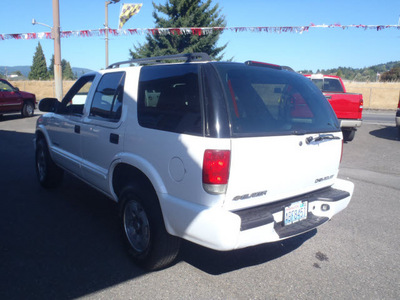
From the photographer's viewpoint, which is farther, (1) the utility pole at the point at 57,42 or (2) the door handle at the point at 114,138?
(1) the utility pole at the point at 57,42

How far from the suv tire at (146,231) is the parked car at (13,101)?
43.4 ft

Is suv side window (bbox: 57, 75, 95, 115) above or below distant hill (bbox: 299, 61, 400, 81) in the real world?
below

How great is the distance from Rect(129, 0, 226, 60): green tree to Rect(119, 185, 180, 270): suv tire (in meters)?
23.6

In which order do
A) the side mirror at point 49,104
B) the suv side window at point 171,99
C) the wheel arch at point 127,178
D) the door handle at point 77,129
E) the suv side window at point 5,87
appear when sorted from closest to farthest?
the suv side window at point 171,99 → the wheel arch at point 127,178 → the door handle at point 77,129 → the side mirror at point 49,104 → the suv side window at point 5,87

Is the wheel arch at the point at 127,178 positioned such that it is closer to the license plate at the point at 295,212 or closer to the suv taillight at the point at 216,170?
the suv taillight at the point at 216,170

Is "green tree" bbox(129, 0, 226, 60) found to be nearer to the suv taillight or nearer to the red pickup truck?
the red pickup truck

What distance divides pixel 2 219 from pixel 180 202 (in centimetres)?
278

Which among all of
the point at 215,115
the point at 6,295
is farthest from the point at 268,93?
the point at 6,295

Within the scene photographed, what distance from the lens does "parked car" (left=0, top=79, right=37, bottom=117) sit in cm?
1420

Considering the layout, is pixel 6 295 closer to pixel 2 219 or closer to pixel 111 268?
pixel 111 268

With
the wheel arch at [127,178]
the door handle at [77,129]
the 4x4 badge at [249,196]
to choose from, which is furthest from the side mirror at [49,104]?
the 4x4 badge at [249,196]

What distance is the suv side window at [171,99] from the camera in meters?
2.72

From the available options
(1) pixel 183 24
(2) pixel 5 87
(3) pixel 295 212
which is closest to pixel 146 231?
(3) pixel 295 212

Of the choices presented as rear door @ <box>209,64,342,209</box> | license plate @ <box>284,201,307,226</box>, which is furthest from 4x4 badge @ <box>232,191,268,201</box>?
license plate @ <box>284,201,307,226</box>
